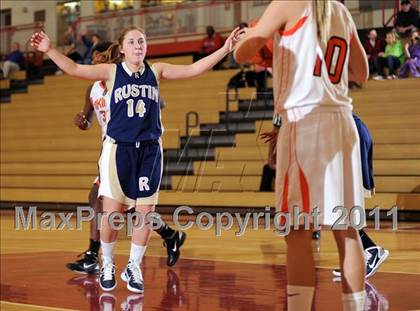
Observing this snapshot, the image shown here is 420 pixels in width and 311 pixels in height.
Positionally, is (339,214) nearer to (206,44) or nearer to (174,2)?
(206,44)

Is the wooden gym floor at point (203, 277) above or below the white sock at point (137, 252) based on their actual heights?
below

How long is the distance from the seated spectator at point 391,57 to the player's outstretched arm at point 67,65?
31.2 feet

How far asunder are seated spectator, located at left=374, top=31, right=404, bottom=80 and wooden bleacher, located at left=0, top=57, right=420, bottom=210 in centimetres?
80

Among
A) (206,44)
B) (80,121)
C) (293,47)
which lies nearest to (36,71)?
(206,44)

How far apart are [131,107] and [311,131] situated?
8.28 feet

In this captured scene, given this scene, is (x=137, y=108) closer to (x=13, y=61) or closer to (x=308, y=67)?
(x=308, y=67)

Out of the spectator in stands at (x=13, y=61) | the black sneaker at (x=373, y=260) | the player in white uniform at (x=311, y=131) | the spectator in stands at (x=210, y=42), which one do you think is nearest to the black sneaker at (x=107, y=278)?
the black sneaker at (x=373, y=260)

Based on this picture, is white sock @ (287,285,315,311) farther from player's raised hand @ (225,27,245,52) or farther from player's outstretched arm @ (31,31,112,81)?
player's outstretched arm @ (31,31,112,81)

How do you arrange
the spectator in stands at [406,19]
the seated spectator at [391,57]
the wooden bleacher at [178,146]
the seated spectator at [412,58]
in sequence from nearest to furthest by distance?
the wooden bleacher at [178,146]
the seated spectator at [412,58]
the seated spectator at [391,57]
the spectator in stands at [406,19]

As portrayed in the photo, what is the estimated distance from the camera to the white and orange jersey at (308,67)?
3.85 m

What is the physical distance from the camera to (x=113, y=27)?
22.8 metres

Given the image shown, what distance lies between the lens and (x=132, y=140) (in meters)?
6.16

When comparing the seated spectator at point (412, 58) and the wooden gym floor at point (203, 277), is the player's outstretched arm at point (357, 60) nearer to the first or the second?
the wooden gym floor at point (203, 277)

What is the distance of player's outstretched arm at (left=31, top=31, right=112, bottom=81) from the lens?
213 inches
